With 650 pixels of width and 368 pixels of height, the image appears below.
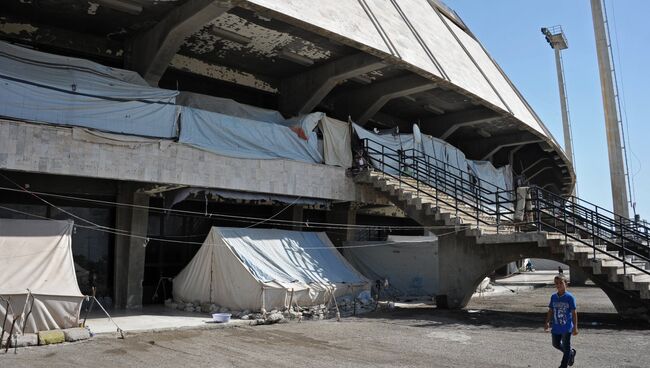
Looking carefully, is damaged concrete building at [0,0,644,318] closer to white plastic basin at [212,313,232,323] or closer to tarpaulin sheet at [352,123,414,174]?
tarpaulin sheet at [352,123,414,174]

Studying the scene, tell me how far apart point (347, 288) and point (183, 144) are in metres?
6.82

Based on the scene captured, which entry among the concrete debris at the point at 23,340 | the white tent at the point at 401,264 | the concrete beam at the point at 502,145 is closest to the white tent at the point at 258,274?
the white tent at the point at 401,264

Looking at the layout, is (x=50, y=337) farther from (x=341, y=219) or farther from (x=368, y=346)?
(x=341, y=219)

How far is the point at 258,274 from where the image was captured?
14.9 metres

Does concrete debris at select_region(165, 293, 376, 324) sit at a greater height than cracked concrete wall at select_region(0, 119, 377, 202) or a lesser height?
lesser

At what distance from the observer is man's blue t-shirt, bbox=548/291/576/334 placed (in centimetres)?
781

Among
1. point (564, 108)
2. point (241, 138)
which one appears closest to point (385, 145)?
point (241, 138)

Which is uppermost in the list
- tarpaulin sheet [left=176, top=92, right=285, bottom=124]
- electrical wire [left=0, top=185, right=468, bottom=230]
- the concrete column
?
the concrete column

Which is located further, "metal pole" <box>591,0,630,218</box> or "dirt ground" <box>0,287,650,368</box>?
"metal pole" <box>591,0,630,218</box>

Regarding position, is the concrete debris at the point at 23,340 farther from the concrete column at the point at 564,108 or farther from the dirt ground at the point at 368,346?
the concrete column at the point at 564,108

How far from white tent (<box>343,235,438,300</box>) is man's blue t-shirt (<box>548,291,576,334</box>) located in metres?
12.0

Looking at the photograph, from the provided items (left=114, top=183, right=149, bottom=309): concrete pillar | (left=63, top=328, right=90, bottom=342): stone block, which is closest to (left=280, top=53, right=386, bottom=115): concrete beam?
(left=114, top=183, right=149, bottom=309): concrete pillar

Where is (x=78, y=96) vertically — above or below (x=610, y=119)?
below

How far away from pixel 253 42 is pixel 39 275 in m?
10.6
